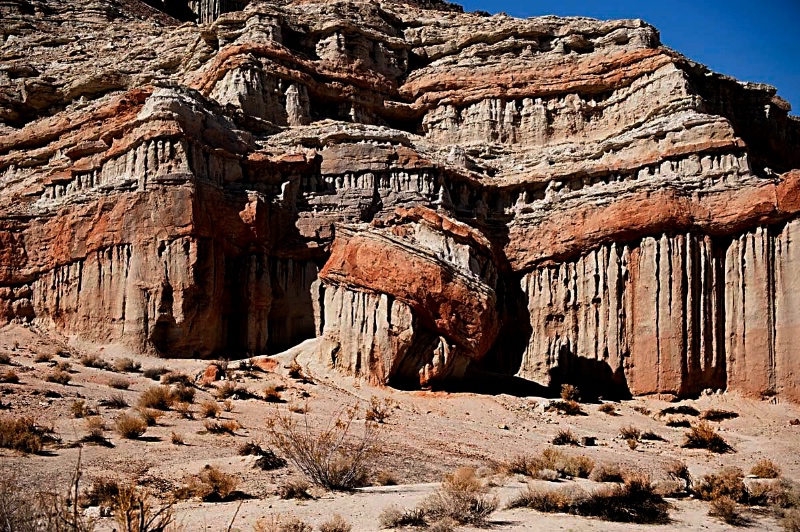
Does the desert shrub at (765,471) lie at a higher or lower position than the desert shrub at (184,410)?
lower

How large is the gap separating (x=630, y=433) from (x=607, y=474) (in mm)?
6587

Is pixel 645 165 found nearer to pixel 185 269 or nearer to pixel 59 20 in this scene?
pixel 185 269

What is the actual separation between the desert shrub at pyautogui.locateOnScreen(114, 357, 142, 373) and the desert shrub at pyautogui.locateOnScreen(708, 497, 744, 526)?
56.6ft

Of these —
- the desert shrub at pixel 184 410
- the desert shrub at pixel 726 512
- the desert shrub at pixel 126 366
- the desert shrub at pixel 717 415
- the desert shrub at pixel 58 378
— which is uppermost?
the desert shrub at pixel 126 366

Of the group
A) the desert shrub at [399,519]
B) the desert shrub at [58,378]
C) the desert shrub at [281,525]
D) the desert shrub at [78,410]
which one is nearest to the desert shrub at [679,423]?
the desert shrub at [399,519]

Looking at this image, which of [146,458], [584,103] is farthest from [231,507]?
[584,103]

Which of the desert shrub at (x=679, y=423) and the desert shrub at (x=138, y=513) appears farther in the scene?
the desert shrub at (x=679, y=423)

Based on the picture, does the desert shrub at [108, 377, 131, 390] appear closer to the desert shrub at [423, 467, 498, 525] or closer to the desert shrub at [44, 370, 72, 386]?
the desert shrub at [44, 370, 72, 386]

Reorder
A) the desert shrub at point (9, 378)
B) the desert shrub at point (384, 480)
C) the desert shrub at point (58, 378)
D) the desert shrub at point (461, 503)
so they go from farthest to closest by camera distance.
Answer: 1. the desert shrub at point (58, 378)
2. the desert shrub at point (9, 378)
3. the desert shrub at point (384, 480)
4. the desert shrub at point (461, 503)

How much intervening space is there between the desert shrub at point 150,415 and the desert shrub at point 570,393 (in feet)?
43.6

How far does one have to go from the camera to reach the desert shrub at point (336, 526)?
11.4m

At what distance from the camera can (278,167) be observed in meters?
31.0

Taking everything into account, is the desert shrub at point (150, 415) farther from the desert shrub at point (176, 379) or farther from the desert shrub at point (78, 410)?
the desert shrub at point (176, 379)

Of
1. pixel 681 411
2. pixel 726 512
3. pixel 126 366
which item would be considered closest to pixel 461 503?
pixel 726 512
